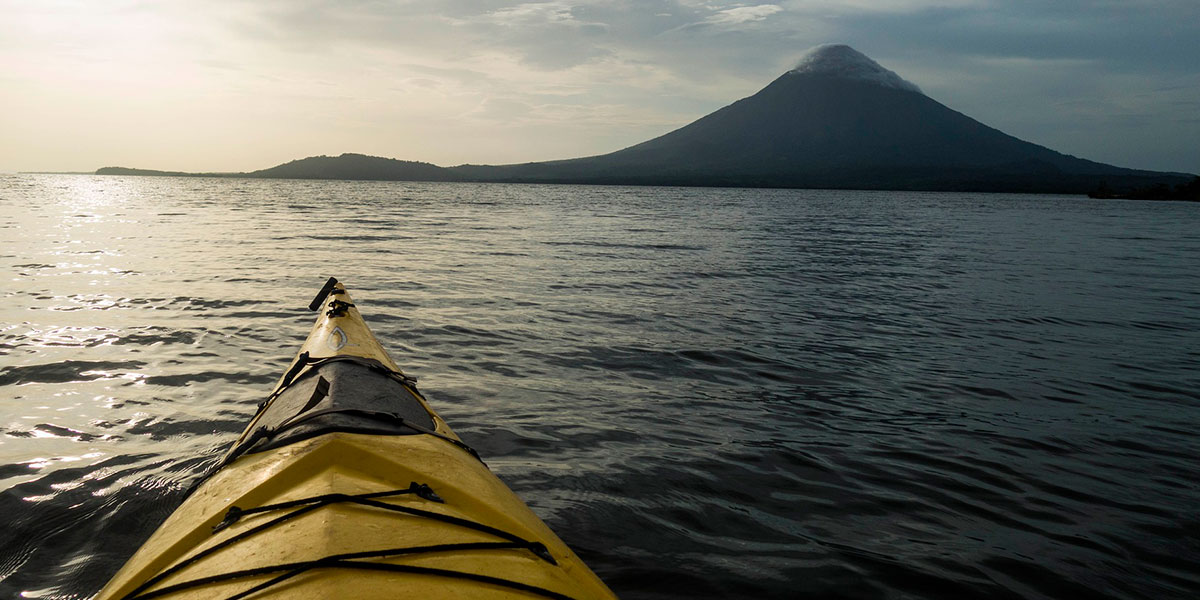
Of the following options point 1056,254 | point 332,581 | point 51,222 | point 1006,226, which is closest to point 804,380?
point 332,581

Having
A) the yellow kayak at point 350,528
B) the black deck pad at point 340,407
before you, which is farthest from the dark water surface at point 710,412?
the yellow kayak at point 350,528

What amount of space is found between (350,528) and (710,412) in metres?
5.24

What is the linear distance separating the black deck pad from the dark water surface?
4.30ft

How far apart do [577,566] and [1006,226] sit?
153 ft

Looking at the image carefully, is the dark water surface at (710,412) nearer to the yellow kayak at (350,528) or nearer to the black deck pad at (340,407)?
the black deck pad at (340,407)

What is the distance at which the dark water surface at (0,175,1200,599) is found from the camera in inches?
180

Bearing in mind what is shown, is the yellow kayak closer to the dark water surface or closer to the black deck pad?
the black deck pad

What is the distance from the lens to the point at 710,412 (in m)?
7.43

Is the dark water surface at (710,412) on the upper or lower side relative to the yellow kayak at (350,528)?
lower

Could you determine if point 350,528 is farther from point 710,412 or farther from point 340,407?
point 710,412

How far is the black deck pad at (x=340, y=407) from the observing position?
12.5 feet

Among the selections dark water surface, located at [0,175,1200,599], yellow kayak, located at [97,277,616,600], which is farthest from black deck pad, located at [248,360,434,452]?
dark water surface, located at [0,175,1200,599]

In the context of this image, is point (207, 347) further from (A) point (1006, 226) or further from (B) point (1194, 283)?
(A) point (1006, 226)

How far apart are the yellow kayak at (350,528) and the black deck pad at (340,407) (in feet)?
0.05
